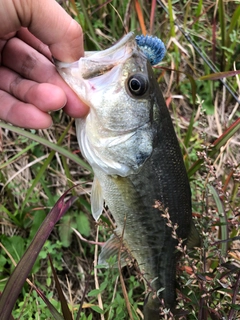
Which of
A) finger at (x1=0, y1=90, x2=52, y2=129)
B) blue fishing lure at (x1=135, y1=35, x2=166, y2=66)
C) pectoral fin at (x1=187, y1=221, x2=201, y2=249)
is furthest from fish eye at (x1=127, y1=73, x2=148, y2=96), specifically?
pectoral fin at (x1=187, y1=221, x2=201, y2=249)

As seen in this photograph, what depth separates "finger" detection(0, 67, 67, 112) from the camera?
1.73 m

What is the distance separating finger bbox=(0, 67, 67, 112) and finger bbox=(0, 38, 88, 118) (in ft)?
0.10

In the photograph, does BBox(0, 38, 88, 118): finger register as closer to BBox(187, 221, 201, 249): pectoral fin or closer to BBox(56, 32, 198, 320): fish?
BBox(56, 32, 198, 320): fish

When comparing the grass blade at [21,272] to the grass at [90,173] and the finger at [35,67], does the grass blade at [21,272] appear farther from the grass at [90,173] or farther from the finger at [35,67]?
the grass at [90,173]

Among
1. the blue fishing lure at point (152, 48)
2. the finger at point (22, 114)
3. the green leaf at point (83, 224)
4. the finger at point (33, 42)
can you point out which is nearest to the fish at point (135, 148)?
the blue fishing lure at point (152, 48)

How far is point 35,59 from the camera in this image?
2.00m

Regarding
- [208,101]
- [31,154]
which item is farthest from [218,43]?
[31,154]

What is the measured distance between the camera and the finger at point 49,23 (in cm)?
167

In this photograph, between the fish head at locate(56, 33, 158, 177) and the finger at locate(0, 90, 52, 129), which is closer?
the fish head at locate(56, 33, 158, 177)

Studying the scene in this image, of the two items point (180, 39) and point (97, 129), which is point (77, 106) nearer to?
point (97, 129)

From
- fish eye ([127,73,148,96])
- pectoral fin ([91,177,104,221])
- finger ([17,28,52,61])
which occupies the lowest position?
pectoral fin ([91,177,104,221])

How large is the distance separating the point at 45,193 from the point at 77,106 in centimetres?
127

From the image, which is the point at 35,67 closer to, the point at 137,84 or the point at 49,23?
the point at 49,23

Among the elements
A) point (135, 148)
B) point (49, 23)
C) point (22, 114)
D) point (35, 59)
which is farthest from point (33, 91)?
point (135, 148)
